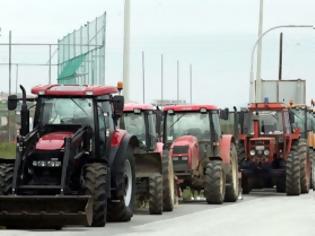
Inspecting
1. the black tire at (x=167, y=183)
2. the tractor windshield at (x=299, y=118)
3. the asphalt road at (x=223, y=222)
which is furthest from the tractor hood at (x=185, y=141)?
the tractor windshield at (x=299, y=118)

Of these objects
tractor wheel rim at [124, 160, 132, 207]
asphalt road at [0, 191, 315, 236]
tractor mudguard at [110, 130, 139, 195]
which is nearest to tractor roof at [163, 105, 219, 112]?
asphalt road at [0, 191, 315, 236]

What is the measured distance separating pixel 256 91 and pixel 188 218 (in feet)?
80.4

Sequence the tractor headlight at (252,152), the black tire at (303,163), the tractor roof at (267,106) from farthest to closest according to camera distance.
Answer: the tractor roof at (267,106)
the tractor headlight at (252,152)
the black tire at (303,163)

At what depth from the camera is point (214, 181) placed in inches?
946

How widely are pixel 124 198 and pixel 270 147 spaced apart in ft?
37.0

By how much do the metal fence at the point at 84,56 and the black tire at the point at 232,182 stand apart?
16.8 metres

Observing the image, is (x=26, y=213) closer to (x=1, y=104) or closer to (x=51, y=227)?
(x=51, y=227)

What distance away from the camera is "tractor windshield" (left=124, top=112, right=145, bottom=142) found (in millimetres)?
21844

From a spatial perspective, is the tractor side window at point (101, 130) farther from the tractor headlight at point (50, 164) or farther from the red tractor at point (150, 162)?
the red tractor at point (150, 162)

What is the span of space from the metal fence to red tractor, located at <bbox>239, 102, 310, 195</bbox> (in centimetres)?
1397

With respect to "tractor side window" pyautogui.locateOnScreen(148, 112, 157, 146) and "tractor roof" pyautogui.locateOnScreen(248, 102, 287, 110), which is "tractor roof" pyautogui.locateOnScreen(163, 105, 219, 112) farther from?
"tractor roof" pyautogui.locateOnScreen(248, 102, 287, 110)

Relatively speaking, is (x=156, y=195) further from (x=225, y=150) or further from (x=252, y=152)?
(x=252, y=152)

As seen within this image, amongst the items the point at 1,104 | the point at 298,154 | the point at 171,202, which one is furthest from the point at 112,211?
the point at 1,104

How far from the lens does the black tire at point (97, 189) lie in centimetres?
1658
